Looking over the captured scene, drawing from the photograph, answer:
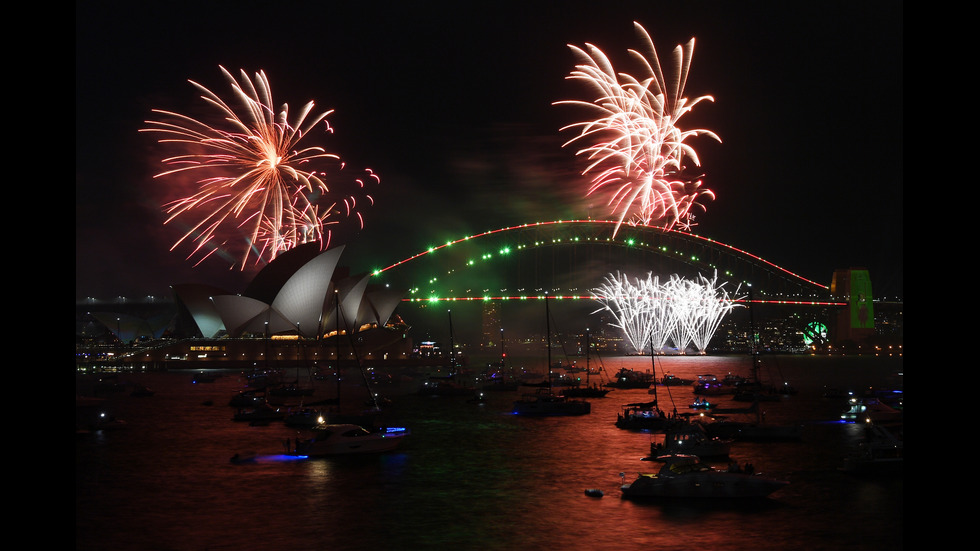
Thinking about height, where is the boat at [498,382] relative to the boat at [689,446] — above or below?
below

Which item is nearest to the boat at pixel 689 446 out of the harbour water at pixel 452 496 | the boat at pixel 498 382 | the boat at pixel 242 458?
the harbour water at pixel 452 496

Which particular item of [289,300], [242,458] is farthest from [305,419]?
[289,300]

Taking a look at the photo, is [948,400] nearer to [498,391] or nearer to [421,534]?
[421,534]

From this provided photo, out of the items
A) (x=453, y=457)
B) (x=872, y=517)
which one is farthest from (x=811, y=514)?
(x=453, y=457)

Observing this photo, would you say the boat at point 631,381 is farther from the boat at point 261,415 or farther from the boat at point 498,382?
the boat at point 261,415

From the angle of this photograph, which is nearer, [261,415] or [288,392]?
[261,415]

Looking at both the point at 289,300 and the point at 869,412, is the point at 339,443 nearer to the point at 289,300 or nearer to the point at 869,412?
the point at 869,412
